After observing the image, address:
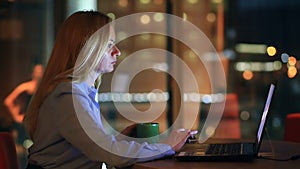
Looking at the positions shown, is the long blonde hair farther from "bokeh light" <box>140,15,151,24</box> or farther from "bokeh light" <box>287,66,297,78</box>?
"bokeh light" <box>287,66,297,78</box>

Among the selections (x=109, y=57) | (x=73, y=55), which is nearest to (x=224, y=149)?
(x=109, y=57)

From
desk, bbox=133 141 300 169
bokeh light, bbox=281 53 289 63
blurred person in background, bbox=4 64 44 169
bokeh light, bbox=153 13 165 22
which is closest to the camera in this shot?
desk, bbox=133 141 300 169

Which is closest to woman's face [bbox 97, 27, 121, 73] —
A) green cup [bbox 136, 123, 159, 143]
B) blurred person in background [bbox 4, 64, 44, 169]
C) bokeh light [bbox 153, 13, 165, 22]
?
green cup [bbox 136, 123, 159, 143]

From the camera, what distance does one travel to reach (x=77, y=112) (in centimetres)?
156

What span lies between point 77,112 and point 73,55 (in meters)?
0.23

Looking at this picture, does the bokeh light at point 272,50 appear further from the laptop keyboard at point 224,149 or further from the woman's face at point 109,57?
the woman's face at point 109,57

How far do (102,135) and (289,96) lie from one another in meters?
3.26

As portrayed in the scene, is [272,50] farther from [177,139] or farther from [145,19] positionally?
[177,139]

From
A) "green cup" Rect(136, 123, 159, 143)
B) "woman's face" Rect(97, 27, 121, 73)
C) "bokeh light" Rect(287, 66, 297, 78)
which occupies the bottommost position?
"bokeh light" Rect(287, 66, 297, 78)

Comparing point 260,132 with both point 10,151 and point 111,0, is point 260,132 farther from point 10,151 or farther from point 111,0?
point 111,0

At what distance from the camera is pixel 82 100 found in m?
1.60

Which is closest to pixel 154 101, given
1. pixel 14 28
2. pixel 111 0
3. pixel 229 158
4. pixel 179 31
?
pixel 179 31

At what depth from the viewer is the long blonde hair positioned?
1687mm

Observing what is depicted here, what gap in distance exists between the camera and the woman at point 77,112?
1.54m
